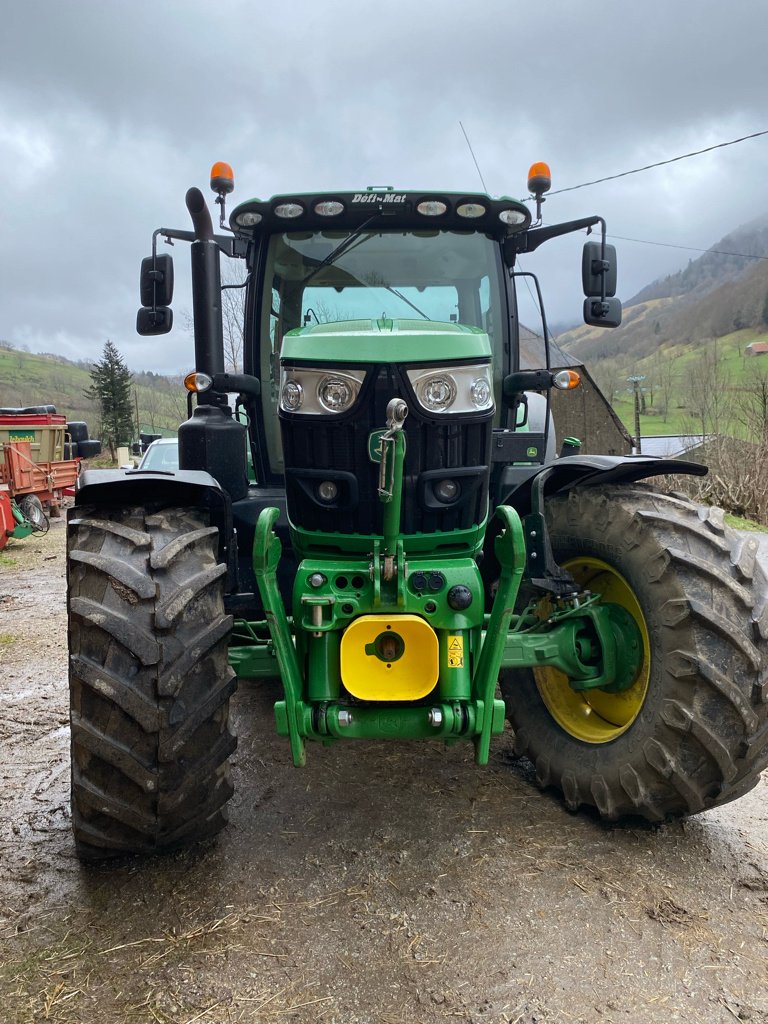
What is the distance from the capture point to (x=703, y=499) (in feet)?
58.1

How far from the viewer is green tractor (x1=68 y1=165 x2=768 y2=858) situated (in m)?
2.48

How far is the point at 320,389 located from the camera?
2.70 metres

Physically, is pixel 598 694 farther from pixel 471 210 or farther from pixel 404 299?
pixel 471 210

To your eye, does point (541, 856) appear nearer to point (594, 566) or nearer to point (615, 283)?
point (594, 566)

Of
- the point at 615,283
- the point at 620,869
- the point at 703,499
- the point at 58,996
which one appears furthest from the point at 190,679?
the point at 703,499

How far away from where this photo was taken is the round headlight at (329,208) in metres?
3.58

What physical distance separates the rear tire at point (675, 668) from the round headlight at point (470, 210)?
1480mm

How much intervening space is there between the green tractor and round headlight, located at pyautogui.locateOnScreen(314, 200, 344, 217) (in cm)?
56

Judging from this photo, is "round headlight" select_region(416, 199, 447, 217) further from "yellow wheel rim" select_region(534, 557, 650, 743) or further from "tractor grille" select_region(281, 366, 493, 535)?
"yellow wheel rim" select_region(534, 557, 650, 743)

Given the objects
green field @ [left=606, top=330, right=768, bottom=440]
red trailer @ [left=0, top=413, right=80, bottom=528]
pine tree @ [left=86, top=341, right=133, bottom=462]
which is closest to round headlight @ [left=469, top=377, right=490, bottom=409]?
red trailer @ [left=0, top=413, right=80, bottom=528]

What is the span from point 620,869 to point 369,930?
903mm

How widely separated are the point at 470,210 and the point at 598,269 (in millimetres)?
759

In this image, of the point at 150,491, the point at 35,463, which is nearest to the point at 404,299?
the point at 150,491

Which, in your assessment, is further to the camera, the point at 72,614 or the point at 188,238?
the point at 188,238
